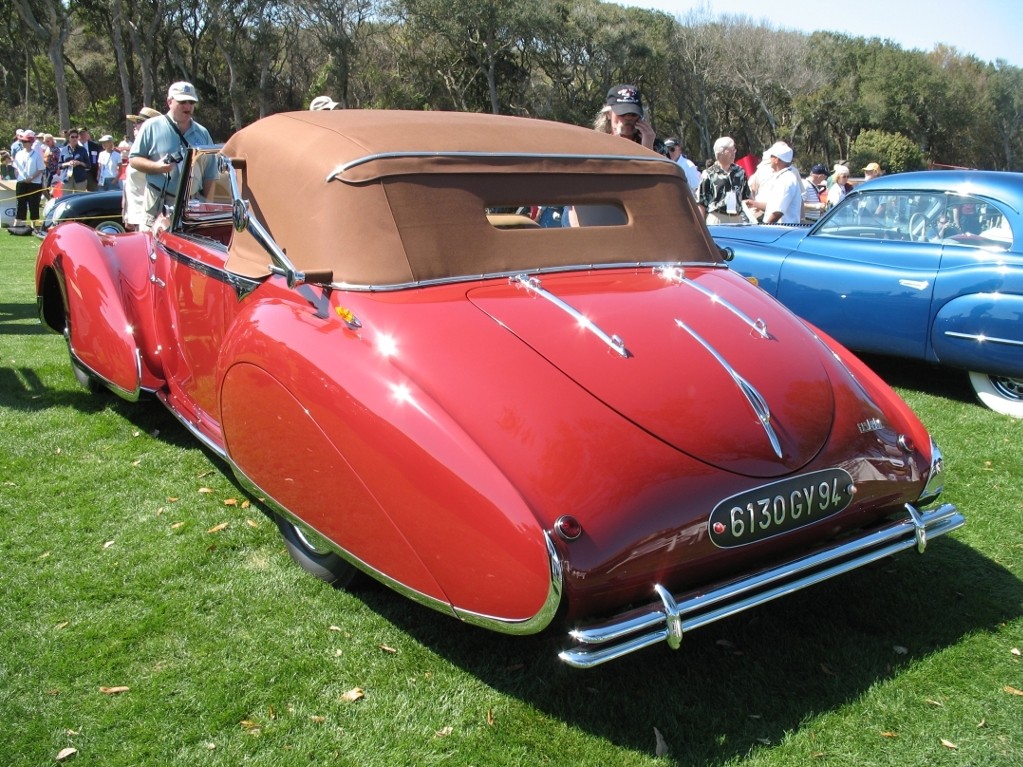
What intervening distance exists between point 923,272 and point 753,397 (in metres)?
3.59

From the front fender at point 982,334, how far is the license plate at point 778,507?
10.4ft

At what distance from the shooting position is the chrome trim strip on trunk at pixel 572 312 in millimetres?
2863

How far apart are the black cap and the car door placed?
1812 millimetres

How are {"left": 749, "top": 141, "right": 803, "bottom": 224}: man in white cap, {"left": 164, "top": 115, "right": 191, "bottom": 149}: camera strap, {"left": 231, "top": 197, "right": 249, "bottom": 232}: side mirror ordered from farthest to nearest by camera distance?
{"left": 749, "top": 141, "right": 803, "bottom": 224}: man in white cap, {"left": 164, "top": 115, "right": 191, "bottom": 149}: camera strap, {"left": 231, "top": 197, "right": 249, "bottom": 232}: side mirror

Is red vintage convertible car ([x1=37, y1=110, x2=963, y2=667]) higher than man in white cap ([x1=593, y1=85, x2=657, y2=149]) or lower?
lower

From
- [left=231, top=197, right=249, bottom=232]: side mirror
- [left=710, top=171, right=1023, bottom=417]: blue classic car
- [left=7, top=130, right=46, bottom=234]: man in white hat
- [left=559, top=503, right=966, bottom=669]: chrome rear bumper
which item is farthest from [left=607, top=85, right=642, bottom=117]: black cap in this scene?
[left=7, top=130, right=46, bottom=234]: man in white hat

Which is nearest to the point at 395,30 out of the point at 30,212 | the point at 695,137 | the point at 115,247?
the point at 695,137

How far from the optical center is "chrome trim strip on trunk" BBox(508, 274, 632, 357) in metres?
2.86

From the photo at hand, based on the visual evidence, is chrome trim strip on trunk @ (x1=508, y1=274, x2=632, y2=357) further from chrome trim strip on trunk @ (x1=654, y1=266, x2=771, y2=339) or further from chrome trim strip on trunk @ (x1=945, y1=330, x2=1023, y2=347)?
chrome trim strip on trunk @ (x1=945, y1=330, x2=1023, y2=347)

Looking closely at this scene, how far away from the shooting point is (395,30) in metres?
44.2

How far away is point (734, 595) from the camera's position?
248 centimetres

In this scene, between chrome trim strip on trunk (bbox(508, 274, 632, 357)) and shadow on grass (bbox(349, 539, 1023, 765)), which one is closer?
shadow on grass (bbox(349, 539, 1023, 765))

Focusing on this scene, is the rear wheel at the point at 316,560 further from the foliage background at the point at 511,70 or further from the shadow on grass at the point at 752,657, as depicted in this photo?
the foliage background at the point at 511,70

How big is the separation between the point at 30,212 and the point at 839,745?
18.0 metres
